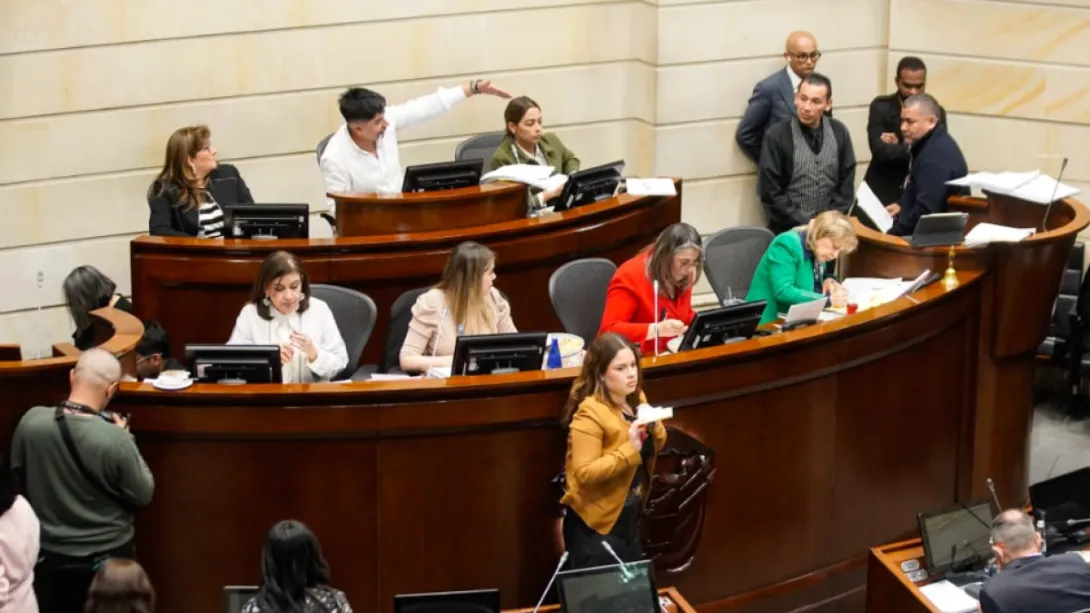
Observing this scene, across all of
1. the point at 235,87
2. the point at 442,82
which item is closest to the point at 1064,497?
the point at 442,82

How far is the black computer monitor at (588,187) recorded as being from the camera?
754 cm

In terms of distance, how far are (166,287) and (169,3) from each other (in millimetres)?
2141

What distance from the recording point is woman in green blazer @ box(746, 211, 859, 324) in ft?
21.4

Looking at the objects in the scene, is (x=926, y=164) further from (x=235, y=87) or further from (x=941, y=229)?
(x=235, y=87)

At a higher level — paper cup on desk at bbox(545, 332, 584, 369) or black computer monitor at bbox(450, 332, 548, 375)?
black computer monitor at bbox(450, 332, 548, 375)

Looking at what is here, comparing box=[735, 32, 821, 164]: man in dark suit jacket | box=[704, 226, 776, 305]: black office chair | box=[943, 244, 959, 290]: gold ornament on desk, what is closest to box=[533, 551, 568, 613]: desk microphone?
box=[943, 244, 959, 290]: gold ornament on desk

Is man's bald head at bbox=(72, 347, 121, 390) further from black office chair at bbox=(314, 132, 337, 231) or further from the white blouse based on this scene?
black office chair at bbox=(314, 132, 337, 231)

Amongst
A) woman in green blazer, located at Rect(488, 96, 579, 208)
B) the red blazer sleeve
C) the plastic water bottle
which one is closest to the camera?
the plastic water bottle

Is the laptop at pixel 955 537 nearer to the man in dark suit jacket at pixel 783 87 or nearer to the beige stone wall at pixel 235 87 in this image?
the man in dark suit jacket at pixel 783 87

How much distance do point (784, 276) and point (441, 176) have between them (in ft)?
5.84

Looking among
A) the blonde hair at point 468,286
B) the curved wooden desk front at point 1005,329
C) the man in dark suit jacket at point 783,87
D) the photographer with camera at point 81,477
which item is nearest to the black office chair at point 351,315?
the blonde hair at point 468,286

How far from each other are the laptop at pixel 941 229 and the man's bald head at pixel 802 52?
2.82m

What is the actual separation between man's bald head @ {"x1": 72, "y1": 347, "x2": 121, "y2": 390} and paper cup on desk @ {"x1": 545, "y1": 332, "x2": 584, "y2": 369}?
1.68 metres

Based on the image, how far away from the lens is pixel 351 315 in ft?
20.8
